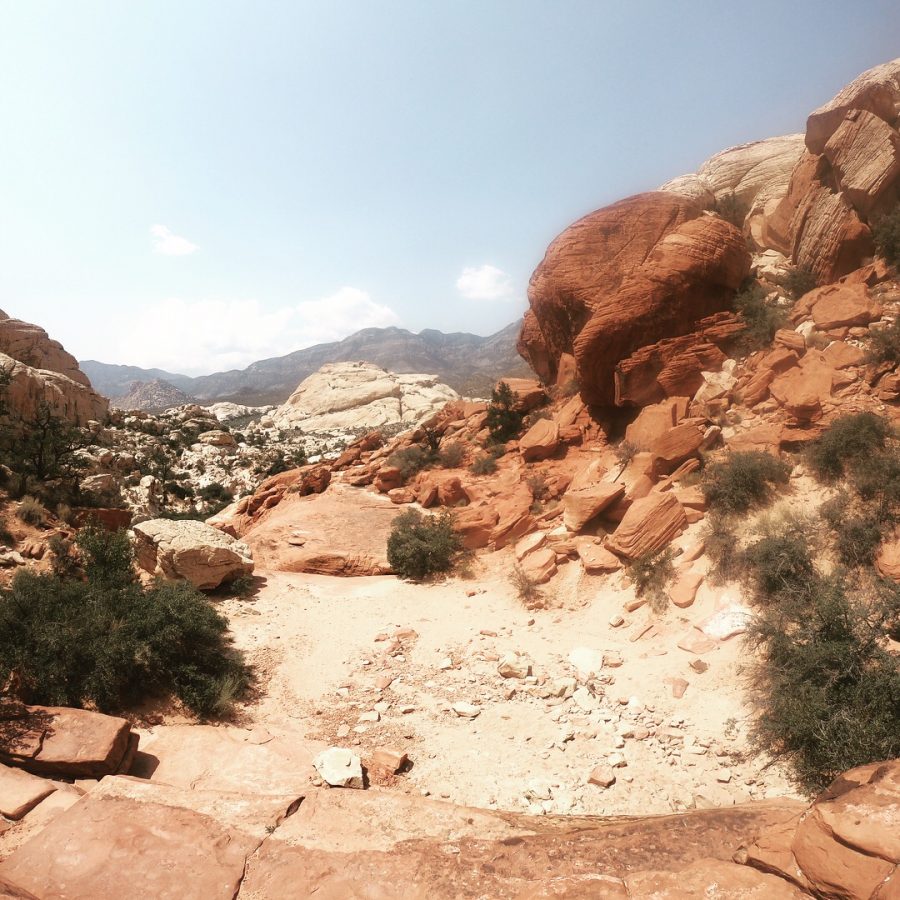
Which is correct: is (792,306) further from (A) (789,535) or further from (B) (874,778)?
(B) (874,778)

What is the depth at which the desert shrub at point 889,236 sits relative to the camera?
39.3 ft

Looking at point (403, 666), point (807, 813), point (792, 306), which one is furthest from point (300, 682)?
point (792, 306)

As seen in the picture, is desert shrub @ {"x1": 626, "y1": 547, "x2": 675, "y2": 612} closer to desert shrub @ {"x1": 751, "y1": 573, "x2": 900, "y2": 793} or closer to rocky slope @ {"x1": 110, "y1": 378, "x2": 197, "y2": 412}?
desert shrub @ {"x1": 751, "y1": 573, "x2": 900, "y2": 793}

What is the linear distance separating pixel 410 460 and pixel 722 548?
12702mm

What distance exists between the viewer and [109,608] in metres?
7.10

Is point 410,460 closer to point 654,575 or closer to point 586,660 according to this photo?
point 654,575

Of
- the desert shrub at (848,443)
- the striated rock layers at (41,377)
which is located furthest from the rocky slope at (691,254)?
the striated rock layers at (41,377)

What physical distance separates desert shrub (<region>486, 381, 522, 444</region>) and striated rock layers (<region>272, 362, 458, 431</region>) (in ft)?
126

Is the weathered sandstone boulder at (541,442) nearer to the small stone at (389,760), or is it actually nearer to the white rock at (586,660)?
the white rock at (586,660)

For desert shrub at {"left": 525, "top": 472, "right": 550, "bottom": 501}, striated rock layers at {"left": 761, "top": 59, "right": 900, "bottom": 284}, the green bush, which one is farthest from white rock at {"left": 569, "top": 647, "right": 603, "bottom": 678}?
striated rock layers at {"left": 761, "top": 59, "right": 900, "bottom": 284}

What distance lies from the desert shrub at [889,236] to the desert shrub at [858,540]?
8.79 m

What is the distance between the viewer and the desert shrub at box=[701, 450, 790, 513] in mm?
9086

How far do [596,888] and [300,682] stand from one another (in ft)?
19.4

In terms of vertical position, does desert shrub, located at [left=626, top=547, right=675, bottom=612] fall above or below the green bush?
below
